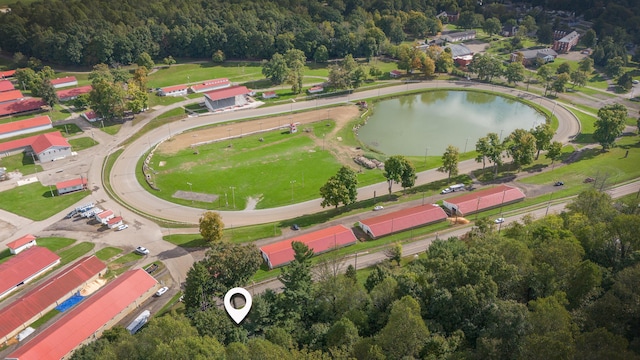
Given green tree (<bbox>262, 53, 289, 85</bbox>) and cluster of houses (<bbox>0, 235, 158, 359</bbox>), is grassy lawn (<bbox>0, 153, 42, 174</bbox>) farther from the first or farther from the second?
green tree (<bbox>262, 53, 289, 85</bbox>)

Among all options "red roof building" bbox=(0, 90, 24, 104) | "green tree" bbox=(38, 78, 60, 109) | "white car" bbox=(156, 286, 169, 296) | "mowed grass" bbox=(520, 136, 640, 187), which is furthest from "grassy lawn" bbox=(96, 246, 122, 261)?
"mowed grass" bbox=(520, 136, 640, 187)

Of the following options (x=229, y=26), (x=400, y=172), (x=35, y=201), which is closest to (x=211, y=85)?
(x=229, y=26)

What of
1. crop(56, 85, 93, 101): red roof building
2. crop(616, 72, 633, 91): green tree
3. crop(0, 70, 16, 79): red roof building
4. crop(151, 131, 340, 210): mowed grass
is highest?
crop(0, 70, 16, 79): red roof building

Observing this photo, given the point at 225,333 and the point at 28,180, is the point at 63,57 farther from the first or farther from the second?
the point at 225,333

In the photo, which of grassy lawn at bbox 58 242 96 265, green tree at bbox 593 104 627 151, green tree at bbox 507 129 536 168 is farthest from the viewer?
green tree at bbox 593 104 627 151

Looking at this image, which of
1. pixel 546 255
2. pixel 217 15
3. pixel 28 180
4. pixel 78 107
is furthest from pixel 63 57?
pixel 546 255

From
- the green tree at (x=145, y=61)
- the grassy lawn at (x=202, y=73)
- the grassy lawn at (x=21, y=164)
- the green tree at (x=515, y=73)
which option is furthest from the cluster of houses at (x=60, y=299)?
the green tree at (x=515, y=73)

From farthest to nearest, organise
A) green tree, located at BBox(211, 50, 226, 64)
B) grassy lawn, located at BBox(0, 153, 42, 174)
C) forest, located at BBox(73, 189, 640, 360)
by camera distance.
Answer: green tree, located at BBox(211, 50, 226, 64)
grassy lawn, located at BBox(0, 153, 42, 174)
forest, located at BBox(73, 189, 640, 360)
